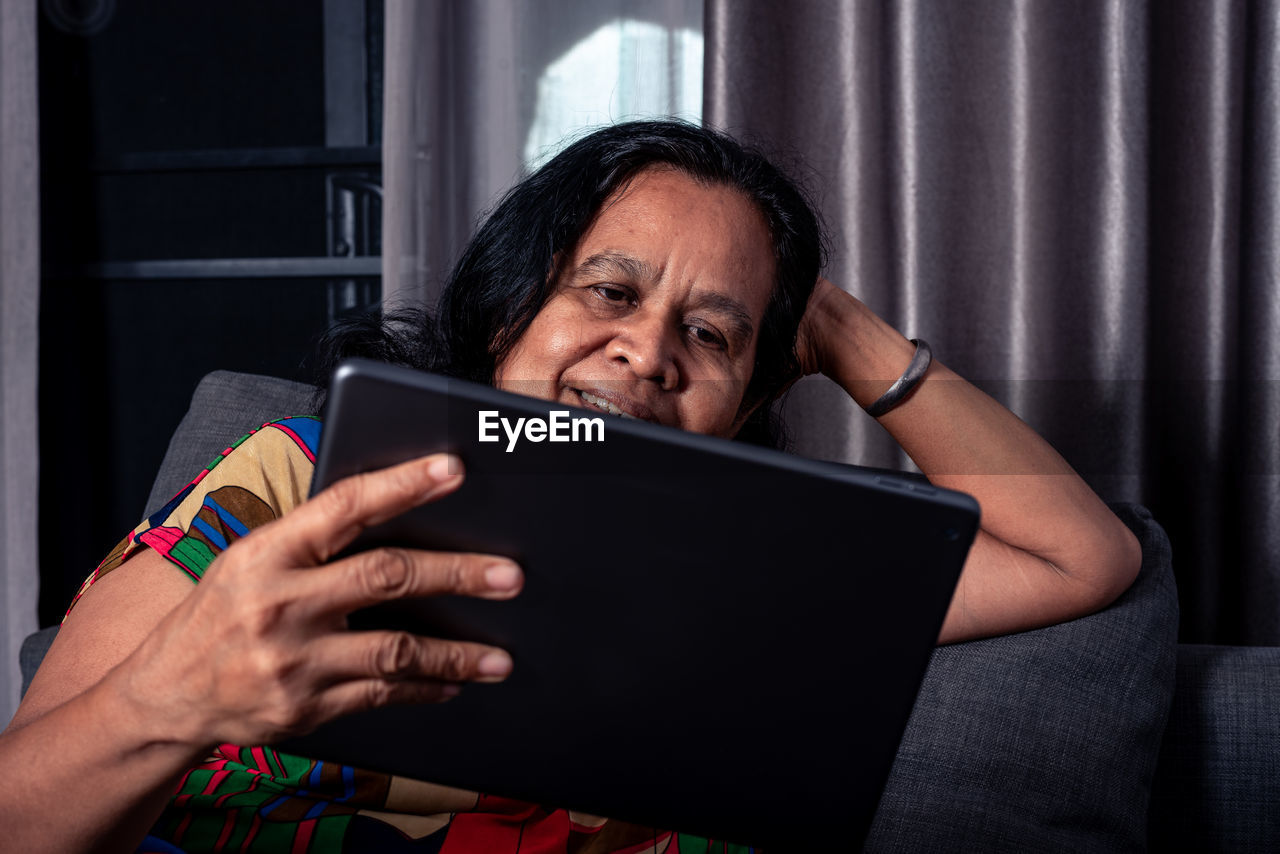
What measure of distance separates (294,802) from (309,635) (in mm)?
419

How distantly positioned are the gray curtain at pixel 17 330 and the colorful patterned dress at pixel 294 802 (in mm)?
1746

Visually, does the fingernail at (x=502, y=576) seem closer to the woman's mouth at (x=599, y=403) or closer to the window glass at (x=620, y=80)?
the woman's mouth at (x=599, y=403)

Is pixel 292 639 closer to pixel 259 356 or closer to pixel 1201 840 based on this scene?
pixel 1201 840

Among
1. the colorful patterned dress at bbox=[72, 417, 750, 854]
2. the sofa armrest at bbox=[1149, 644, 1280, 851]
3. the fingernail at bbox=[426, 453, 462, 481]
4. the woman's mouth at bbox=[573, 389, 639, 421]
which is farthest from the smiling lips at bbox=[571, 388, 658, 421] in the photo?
the sofa armrest at bbox=[1149, 644, 1280, 851]

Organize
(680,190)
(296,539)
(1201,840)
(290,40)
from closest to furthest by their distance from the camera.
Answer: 1. (296,539)
2. (680,190)
3. (1201,840)
4. (290,40)

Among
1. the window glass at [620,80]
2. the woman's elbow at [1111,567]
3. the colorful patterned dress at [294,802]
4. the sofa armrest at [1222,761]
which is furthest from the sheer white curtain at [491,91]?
the sofa armrest at [1222,761]

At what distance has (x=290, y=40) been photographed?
2461 millimetres

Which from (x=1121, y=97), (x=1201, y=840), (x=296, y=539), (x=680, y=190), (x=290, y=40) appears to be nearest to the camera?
(x=296, y=539)

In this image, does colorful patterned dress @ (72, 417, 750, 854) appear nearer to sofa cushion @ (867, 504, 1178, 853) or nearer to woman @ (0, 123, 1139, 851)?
woman @ (0, 123, 1139, 851)

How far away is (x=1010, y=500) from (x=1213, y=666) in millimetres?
350

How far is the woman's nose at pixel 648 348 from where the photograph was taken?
0.97 meters

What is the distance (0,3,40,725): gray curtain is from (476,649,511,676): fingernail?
2190 millimetres

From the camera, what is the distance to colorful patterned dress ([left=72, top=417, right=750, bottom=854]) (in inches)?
31.3

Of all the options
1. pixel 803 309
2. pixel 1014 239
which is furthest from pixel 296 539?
pixel 1014 239
